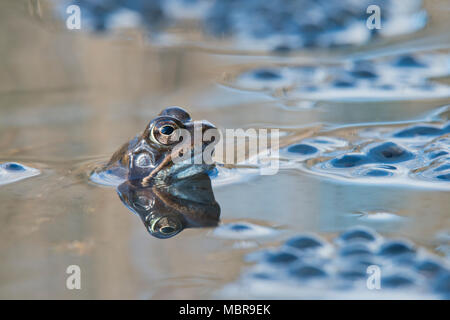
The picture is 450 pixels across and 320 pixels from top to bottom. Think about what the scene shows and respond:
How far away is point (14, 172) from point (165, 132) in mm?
811

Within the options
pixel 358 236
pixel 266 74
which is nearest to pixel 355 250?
pixel 358 236

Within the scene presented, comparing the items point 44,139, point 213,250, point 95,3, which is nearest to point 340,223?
point 213,250

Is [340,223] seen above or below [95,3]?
below

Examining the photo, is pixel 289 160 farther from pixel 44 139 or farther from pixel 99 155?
pixel 44 139

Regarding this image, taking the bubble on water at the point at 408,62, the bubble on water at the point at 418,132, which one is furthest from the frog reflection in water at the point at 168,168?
the bubble on water at the point at 408,62

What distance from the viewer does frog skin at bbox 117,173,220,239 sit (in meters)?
2.44

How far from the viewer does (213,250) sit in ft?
7.22

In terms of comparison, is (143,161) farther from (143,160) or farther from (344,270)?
(344,270)

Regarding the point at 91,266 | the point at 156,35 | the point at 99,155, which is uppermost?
the point at 156,35

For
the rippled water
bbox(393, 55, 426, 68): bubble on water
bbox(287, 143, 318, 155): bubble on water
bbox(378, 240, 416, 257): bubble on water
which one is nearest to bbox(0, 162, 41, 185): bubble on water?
the rippled water

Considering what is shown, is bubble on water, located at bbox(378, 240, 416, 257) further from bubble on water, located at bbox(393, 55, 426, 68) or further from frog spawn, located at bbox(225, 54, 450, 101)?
bubble on water, located at bbox(393, 55, 426, 68)

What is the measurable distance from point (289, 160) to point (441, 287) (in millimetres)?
1189

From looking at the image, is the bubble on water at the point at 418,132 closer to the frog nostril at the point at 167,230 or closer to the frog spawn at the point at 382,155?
the frog spawn at the point at 382,155

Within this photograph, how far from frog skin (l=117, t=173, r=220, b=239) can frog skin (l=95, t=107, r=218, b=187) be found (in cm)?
4
